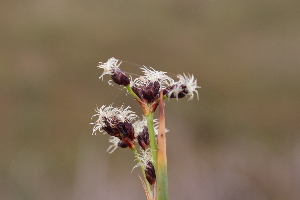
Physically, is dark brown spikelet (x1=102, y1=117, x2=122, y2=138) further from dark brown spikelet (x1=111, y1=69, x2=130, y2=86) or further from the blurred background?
the blurred background

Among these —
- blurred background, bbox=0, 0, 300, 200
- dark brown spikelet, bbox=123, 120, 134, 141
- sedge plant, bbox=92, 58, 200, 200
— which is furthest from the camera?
blurred background, bbox=0, 0, 300, 200

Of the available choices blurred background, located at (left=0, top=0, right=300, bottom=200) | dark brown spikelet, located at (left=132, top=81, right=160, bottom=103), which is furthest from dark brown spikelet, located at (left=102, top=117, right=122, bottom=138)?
blurred background, located at (left=0, top=0, right=300, bottom=200)

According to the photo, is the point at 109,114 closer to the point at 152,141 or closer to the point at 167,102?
the point at 152,141

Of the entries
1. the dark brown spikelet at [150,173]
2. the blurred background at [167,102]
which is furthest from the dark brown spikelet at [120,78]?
the blurred background at [167,102]

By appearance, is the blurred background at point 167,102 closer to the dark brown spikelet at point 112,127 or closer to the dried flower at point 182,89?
the dark brown spikelet at point 112,127

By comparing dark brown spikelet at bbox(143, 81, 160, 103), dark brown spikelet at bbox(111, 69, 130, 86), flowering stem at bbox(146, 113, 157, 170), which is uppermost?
dark brown spikelet at bbox(111, 69, 130, 86)

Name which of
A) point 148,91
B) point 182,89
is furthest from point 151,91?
point 182,89
